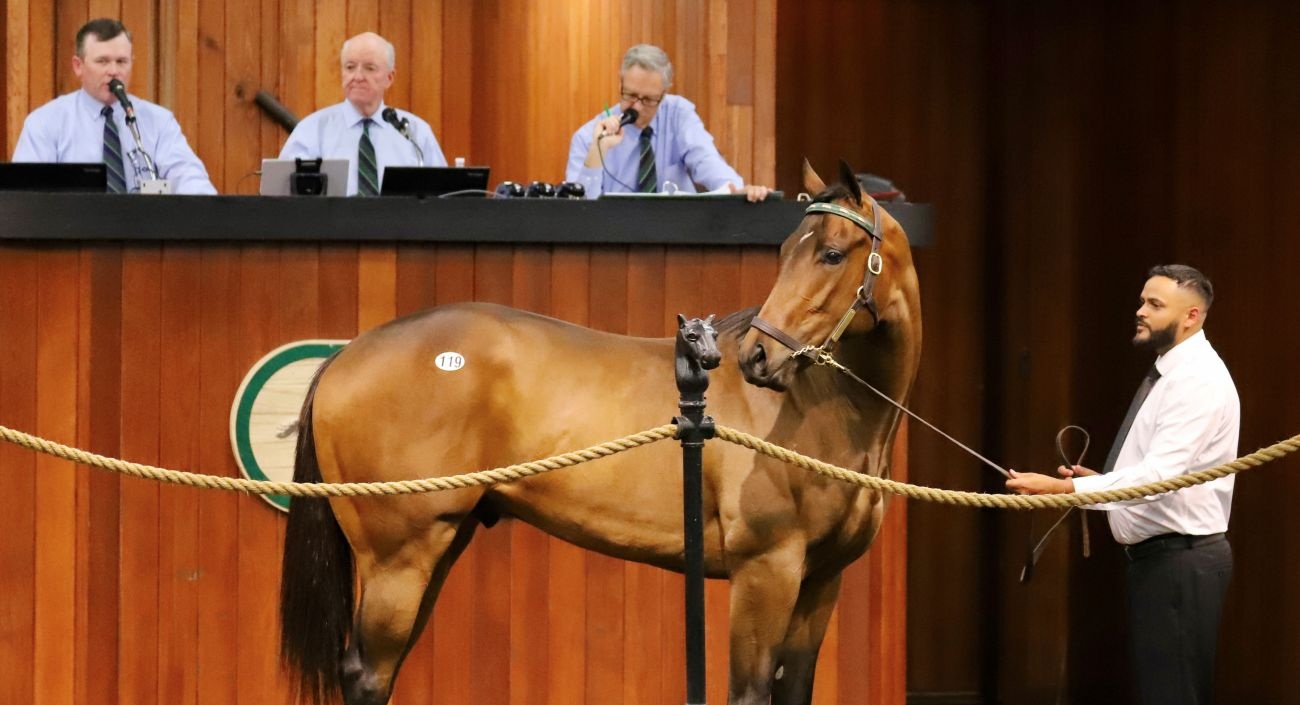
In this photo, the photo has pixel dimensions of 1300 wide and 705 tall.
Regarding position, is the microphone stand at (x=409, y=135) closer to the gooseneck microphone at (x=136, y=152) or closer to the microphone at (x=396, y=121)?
the microphone at (x=396, y=121)

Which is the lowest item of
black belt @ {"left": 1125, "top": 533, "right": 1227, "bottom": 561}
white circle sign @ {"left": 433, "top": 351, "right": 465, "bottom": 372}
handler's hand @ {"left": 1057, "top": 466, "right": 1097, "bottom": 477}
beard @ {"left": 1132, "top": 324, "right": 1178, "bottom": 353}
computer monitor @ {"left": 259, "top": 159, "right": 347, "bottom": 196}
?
black belt @ {"left": 1125, "top": 533, "right": 1227, "bottom": 561}

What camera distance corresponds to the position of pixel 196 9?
780 cm

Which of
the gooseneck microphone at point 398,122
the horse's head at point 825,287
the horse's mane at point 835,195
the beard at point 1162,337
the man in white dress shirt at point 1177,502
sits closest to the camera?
the horse's head at point 825,287

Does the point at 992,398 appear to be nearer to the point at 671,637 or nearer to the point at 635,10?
the point at 635,10

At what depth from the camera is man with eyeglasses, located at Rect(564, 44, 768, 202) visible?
6352mm

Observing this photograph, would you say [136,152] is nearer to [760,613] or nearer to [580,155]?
[580,155]

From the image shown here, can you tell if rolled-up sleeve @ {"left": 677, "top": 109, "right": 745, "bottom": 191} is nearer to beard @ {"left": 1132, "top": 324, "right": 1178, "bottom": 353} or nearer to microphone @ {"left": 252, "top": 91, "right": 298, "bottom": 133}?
microphone @ {"left": 252, "top": 91, "right": 298, "bottom": 133}

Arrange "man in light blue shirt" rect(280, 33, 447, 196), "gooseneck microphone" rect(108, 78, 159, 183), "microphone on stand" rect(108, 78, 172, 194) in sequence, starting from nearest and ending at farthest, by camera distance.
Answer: "microphone on stand" rect(108, 78, 172, 194) < "gooseneck microphone" rect(108, 78, 159, 183) < "man in light blue shirt" rect(280, 33, 447, 196)

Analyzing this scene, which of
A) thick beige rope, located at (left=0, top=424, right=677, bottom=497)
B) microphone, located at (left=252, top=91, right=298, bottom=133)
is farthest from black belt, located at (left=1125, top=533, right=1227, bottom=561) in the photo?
microphone, located at (left=252, top=91, right=298, bottom=133)

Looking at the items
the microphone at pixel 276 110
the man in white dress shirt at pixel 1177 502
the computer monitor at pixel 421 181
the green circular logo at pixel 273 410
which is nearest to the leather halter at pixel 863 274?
the man in white dress shirt at pixel 1177 502

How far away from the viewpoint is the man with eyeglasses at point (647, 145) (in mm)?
6352

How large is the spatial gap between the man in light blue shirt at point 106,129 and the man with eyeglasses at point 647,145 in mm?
1444

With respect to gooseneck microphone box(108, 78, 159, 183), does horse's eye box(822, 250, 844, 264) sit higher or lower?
lower

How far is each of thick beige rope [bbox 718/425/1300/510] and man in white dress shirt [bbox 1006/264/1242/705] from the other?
0.27 m
